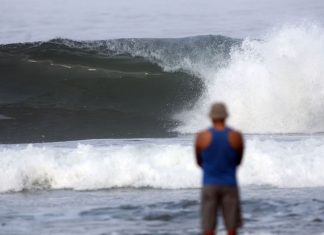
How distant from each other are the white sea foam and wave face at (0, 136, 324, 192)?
5830 mm

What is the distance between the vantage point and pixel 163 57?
28.1 metres

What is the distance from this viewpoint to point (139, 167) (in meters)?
15.2

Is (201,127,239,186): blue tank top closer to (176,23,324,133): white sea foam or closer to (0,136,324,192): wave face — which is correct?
(0,136,324,192): wave face

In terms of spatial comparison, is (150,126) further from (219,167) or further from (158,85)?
(219,167)

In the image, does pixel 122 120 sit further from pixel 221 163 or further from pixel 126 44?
pixel 221 163

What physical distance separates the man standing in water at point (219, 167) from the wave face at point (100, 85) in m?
12.4

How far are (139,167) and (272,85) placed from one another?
10.1 meters

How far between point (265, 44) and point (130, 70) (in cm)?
423

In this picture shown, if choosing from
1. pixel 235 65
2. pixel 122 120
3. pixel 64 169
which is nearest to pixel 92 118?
pixel 122 120

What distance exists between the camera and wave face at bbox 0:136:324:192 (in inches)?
580

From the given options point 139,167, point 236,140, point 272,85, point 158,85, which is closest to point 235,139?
point 236,140

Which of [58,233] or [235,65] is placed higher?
[235,65]

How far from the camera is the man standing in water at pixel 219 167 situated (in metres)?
8.25

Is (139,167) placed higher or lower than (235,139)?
lower
